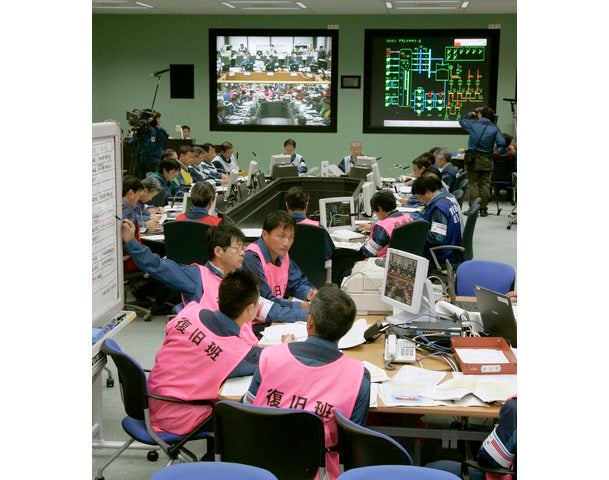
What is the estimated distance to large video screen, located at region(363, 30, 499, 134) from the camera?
47.3 ft

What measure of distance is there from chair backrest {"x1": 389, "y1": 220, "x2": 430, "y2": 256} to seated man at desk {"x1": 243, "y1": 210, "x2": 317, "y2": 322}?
136 cm

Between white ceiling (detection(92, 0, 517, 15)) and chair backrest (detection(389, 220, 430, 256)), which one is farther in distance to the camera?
white ceiling (detection(92, 0, 517, 15))

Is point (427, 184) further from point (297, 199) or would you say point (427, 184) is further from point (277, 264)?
point (277, 264)

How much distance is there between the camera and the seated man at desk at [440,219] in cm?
675

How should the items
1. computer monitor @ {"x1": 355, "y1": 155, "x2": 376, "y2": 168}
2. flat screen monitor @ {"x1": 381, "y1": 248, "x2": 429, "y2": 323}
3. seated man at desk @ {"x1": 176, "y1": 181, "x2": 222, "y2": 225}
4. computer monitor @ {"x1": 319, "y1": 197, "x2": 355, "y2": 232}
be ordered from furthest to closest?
computer monitor @ {"x1": 355, "y1": 155, "x2": 376, "y2": 168}, computer monitor @ {"x1": 319, "y1": 197, "x2": 355, "y2": 232}, seated man at desk @ {"x1": 176, "y1": 181, "x2": 222, "y2": 225}, flat screen monitor @ {"x1": 381, "y1": 248, "x2": 429, "y2": 323}

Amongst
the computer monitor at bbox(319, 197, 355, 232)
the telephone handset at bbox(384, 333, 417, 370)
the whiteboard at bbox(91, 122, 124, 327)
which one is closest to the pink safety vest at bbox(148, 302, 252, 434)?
the whiteboard at bbox(91, 122, 124, 327)

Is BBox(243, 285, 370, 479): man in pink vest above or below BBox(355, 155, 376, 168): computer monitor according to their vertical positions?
below

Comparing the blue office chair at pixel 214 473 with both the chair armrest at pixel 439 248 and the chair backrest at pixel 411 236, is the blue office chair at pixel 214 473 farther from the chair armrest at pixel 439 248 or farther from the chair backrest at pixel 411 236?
the chair armrest at pixel 439 248

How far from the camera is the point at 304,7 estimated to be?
13.6m

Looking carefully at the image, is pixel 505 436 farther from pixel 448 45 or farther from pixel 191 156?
pixel 448 45

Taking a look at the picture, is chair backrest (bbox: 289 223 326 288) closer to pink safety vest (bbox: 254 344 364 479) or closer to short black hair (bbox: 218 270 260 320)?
short black hair (bbox: 218 270 260 320)

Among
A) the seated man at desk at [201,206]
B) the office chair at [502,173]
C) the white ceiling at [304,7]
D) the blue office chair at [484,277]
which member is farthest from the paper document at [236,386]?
the office chair at [502,173]

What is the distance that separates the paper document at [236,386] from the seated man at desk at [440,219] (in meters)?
3.60

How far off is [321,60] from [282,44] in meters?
0.77
